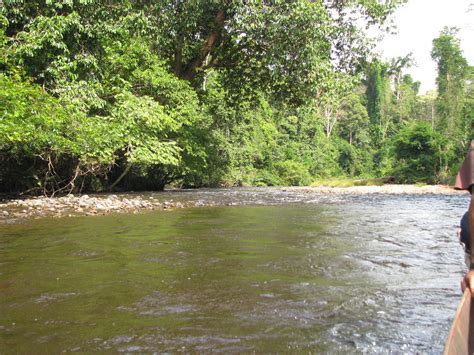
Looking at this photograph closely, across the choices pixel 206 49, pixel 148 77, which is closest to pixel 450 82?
pixel 206 49

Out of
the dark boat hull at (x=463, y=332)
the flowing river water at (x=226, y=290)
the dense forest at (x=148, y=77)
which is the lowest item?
the flowing river water at (x=226, y=290)

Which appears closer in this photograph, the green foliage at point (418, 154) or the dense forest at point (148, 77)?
the dense forest at point (148, 77)

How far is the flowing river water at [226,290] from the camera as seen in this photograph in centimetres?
263

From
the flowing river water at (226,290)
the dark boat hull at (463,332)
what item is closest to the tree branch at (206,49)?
the flowing river water at (226,290)

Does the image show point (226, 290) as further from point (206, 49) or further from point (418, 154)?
point (418, 154)

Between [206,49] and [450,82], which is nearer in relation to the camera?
[206,49]

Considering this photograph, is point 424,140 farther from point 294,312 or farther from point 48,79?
point 294,312

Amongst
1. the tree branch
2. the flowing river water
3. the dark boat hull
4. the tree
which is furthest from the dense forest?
the dark boat hull

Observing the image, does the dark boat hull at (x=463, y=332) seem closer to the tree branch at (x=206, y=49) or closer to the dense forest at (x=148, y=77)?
the dense forest at (x=148, y=77)

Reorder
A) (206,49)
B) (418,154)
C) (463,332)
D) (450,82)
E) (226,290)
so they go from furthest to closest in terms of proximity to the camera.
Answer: (450,82), (418,154), (206,49), (226,290), (463,332)

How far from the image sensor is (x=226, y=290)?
3.68 metres

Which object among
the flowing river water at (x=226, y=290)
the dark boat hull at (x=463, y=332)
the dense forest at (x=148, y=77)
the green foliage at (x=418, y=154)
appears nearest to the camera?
the dark boat hull at (x=463, y=332)

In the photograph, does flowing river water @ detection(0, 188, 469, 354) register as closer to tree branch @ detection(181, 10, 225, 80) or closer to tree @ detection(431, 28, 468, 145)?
tree branch @ detection(181, 10, 225, 80)

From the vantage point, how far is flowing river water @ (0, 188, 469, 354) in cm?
263
